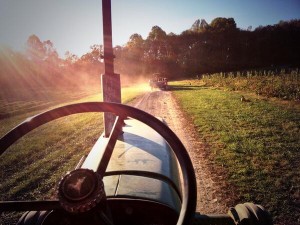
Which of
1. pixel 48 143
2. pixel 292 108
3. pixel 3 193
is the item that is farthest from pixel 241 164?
pixel 292 108

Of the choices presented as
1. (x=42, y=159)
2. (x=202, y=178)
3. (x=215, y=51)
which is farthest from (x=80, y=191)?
(x=215, y=51)

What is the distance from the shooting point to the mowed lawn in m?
4.11

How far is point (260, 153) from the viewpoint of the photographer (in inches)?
238

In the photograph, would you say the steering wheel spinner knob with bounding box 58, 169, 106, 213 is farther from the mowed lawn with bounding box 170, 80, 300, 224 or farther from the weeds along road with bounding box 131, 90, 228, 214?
the mowed lawn with bounding box 170, 80, 300, 224

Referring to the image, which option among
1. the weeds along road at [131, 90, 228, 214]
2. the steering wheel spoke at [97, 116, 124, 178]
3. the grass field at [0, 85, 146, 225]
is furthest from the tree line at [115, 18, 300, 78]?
the steering wheel spoke at [97, 116, 124, 178]

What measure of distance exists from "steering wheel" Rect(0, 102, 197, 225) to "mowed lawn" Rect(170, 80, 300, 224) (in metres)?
3.13

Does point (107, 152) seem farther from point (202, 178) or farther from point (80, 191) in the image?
point (202, 178)

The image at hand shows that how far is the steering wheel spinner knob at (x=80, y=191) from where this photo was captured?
1.04 meters

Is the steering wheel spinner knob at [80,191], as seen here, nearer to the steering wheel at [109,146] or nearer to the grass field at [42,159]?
the steering wheel at [109,146]

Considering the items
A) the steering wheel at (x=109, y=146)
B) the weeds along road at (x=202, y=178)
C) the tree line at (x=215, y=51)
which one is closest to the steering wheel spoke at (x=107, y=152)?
the steering wheel at (x=109, y=146)

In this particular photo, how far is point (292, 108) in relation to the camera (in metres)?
11.5

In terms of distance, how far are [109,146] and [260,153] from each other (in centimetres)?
553

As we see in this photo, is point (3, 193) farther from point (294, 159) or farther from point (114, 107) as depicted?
point (294, 159)

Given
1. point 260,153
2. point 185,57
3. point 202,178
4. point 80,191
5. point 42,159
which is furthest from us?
point 185,57
